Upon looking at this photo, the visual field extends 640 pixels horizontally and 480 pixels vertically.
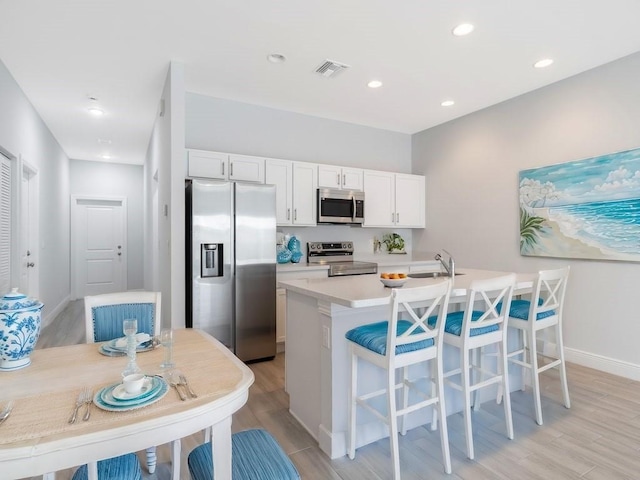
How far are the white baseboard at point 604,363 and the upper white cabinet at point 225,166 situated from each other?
3689mm

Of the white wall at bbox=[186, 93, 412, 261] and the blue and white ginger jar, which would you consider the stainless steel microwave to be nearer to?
the white wall at bbox=[186, 93, 412, 261]

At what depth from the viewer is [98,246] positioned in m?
7.49

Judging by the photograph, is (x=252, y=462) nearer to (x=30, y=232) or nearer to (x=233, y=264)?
(x=233, y=264)

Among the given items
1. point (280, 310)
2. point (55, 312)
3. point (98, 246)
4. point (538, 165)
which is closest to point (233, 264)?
point (280, 310)

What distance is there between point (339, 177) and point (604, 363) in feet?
10.9

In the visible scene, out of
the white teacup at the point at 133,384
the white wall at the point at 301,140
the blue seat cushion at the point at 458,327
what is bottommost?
the blue seat cushion at the point at 458,327

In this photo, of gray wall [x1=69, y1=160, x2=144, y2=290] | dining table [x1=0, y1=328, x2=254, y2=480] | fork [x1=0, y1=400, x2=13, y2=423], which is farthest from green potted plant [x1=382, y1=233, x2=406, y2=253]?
gray wall [x1=69, y1=160, x2=144, y2=290]

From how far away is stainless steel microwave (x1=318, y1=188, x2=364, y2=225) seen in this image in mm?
4402

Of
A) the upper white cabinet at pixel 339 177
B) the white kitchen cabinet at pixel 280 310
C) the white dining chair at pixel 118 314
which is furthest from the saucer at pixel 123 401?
the upper white cabinet at pixel 339 177

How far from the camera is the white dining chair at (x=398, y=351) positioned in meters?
1.75

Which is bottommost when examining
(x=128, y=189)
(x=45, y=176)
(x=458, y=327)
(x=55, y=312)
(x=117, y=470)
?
(x=55, y=312)

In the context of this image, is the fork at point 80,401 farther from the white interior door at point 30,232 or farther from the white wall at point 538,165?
the white wall at point 538,165

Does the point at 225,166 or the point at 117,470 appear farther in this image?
the point at 225,166

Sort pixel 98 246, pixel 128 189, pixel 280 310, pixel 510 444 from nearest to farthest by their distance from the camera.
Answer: pixel 510 444 < pixel 280 310 < pixel 98 246 < pixel 128 189
